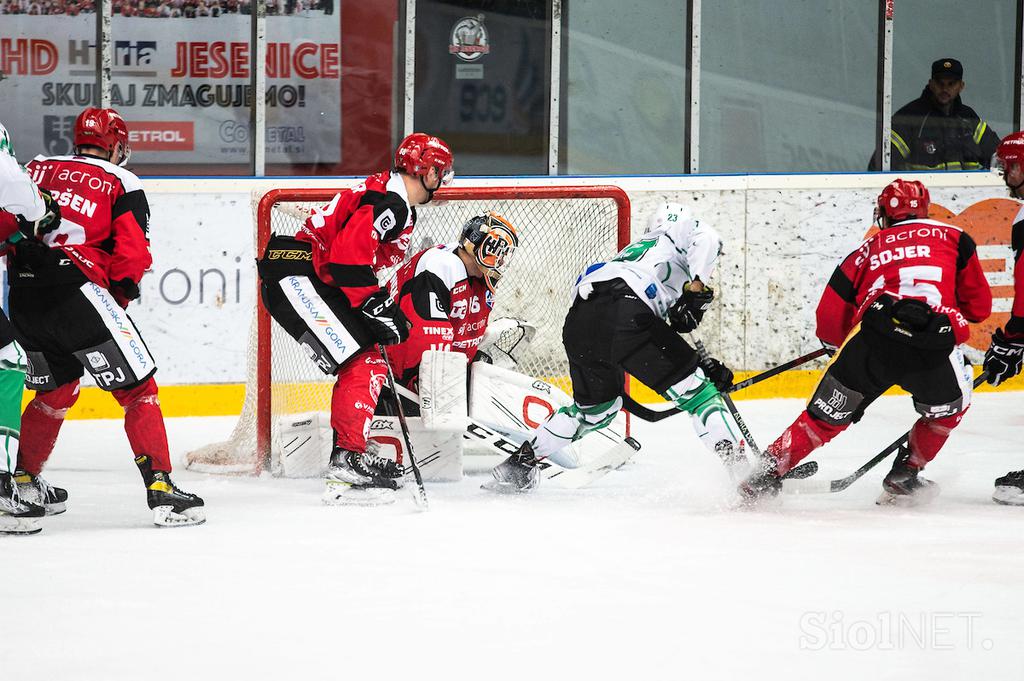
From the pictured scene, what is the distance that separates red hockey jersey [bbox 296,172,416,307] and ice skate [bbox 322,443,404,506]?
1.54 feet

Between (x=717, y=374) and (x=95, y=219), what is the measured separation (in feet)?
5.92

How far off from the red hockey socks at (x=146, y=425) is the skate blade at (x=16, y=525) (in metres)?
0.31

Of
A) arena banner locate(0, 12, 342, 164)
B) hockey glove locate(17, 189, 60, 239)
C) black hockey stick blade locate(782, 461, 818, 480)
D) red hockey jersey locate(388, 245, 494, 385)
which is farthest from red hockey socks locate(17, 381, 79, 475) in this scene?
arena banner locate(0, 12, 342, 164)

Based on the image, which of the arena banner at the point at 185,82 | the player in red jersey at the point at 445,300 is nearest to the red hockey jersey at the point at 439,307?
the player in red jersey at the point at 445,300

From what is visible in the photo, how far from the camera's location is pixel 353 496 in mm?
3576

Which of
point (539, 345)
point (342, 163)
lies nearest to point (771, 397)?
point (539, 345)

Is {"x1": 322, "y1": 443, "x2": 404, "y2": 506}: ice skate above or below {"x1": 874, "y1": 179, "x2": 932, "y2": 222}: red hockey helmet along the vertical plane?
below

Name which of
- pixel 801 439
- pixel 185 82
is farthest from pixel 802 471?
pixel 185 82

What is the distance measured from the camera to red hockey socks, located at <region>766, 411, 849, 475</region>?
3461 millimetres

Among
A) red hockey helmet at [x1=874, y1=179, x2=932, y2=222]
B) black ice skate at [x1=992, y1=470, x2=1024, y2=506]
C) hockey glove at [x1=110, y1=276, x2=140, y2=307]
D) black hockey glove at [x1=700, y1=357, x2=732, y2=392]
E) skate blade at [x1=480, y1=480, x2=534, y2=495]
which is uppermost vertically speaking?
red hockey helmet at [x1=874, y1=179, x2=932, y2=222]

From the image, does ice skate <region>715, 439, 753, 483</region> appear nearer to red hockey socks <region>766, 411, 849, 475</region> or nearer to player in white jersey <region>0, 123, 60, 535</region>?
red hockey socks <region>766, 411, 849, 475</region>

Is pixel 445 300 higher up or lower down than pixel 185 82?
lower down

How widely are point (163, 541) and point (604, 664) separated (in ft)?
4.62

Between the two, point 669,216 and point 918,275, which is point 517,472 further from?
point 918,275
